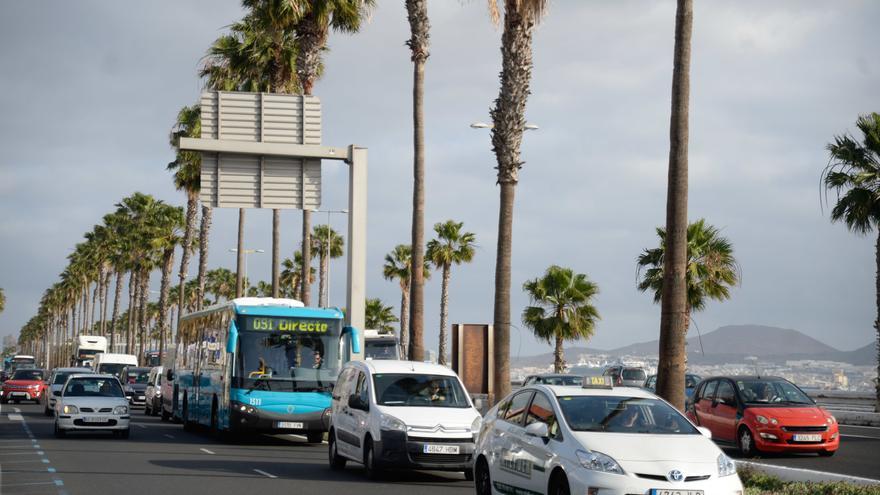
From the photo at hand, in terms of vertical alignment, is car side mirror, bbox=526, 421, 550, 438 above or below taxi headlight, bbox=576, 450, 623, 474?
above

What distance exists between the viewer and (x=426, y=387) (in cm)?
1855

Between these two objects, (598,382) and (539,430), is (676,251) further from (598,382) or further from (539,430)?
(539,430)

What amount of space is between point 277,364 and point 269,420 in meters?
1.37

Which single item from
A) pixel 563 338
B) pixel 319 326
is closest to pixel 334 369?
pixel 319 326

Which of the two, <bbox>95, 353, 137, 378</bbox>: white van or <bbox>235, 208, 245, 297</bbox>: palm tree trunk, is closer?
<bbox>235, 208, 245, 297</bbox>: palm tree trunk

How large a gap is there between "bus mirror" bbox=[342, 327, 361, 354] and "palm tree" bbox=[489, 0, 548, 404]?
10.3 ft

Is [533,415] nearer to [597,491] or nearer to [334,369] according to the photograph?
[597,491]

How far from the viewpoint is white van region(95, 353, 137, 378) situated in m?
59.8

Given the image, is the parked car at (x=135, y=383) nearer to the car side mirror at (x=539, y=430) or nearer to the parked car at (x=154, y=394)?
the parked car at (x=154, y=394)

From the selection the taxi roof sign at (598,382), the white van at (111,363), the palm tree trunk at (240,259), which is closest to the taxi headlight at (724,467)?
the taxi roof sign at (598,382)

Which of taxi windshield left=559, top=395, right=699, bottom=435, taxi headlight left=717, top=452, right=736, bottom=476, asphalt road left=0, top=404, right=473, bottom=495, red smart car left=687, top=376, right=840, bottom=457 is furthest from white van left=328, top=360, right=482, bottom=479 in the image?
red smart car left=687, top=376, right=840, bottom=457

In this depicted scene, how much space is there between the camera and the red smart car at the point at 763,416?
872 inches

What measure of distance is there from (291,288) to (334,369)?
6765 cm

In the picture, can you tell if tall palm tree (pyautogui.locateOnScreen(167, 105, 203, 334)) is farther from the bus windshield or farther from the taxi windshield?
the taxi windshield
